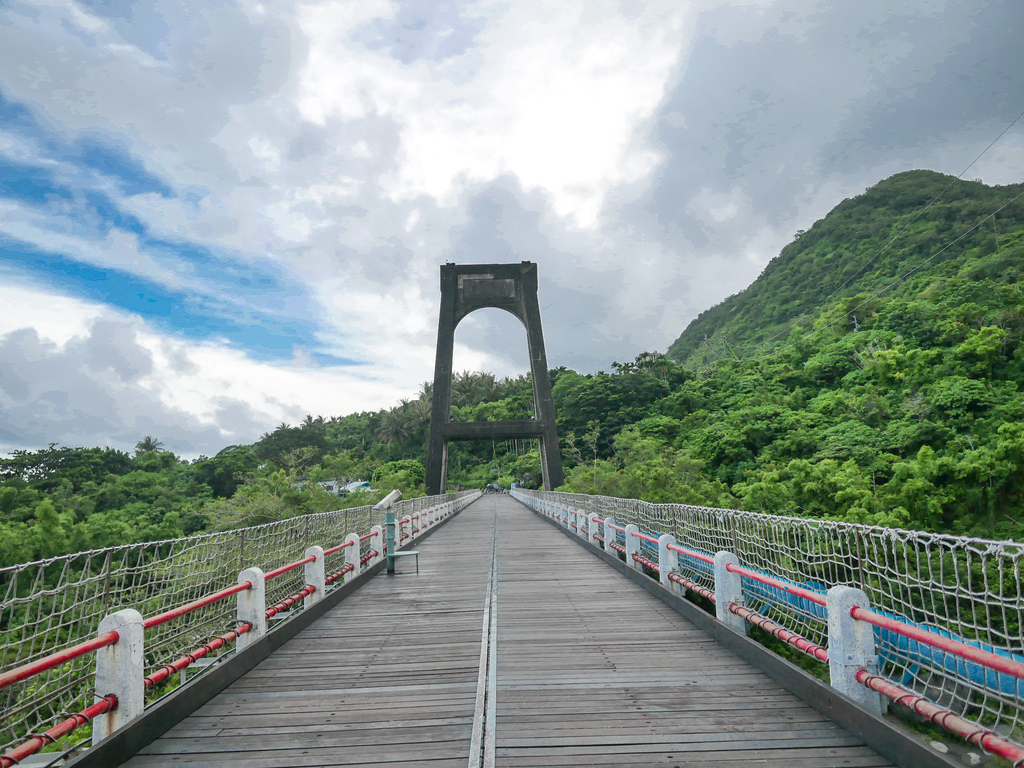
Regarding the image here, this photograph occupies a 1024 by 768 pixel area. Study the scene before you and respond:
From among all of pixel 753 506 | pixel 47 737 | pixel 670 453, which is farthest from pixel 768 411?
pixel 47 737

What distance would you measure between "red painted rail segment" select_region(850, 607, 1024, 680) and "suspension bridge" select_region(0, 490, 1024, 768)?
0.04 feet

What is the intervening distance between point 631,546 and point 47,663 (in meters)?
6.94

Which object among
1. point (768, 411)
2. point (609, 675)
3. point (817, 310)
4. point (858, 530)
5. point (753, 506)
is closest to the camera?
point (858, 530)

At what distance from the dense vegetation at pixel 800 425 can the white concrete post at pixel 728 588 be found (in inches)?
559

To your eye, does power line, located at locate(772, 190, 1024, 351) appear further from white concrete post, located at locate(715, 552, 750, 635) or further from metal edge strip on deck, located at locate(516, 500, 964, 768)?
metal edge strip on deck, located at locate(516, 500, 964, 768)

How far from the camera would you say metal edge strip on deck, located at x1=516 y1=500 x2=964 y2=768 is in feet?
9.42

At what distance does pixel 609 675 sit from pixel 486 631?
1.60m

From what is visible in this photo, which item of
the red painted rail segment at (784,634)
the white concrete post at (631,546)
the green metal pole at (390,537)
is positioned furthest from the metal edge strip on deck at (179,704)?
the white concrete post at (631,546)

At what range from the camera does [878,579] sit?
20.9 ft

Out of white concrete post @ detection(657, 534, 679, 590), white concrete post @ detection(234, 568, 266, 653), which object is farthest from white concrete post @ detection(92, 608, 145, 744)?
white concrete post @ detection(657, 534, 679, 590)

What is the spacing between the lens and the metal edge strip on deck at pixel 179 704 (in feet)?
10.1

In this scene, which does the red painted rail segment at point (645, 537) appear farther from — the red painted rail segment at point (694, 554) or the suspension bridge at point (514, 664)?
the red painted rail segment at point (694, 554)

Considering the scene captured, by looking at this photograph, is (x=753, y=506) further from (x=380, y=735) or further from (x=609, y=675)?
(x=380, y=735)

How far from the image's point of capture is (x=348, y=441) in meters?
99.5
